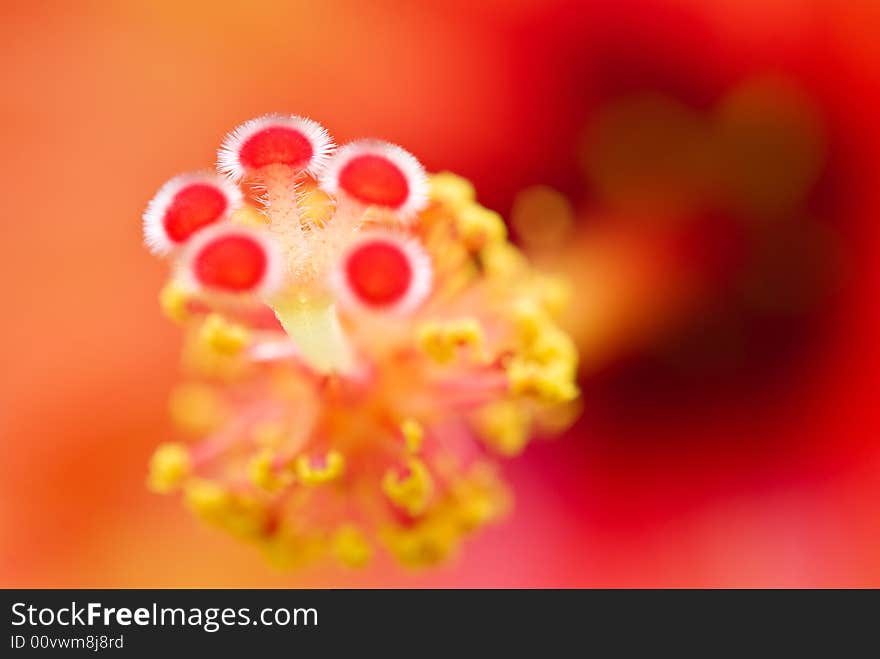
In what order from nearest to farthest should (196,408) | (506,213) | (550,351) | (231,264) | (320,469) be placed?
(231,264) → (320,469) → (550,351) → (196,408) → (506,213)

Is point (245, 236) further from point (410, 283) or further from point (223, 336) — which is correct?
point (223, 336)

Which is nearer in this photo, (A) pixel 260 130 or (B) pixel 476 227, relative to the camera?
(A) pixel 260 130

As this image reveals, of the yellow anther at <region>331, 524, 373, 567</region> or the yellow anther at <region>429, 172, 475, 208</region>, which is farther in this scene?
the yellow anther at <region>429, 172, 475, 208</region>

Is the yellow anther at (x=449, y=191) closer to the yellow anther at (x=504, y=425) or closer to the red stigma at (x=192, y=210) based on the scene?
the yellow anther at (x=504, y=425)

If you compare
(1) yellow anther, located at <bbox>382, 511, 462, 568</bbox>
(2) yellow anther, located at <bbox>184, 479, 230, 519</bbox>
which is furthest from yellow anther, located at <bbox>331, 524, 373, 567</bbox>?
(2) yellow anther, located at <bbox>184, 479, 230, 519</bbox>

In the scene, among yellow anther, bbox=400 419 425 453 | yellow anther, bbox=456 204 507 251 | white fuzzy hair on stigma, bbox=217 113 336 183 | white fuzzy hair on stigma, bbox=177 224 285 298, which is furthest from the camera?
yellow anther, bbox=456 204 507 251

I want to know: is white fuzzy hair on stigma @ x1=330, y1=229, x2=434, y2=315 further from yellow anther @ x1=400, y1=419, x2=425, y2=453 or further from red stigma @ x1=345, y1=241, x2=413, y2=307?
yellow anther @ x1=400, y1=419, x2=425, y2=453

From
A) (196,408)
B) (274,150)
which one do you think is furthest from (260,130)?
(196,408)
